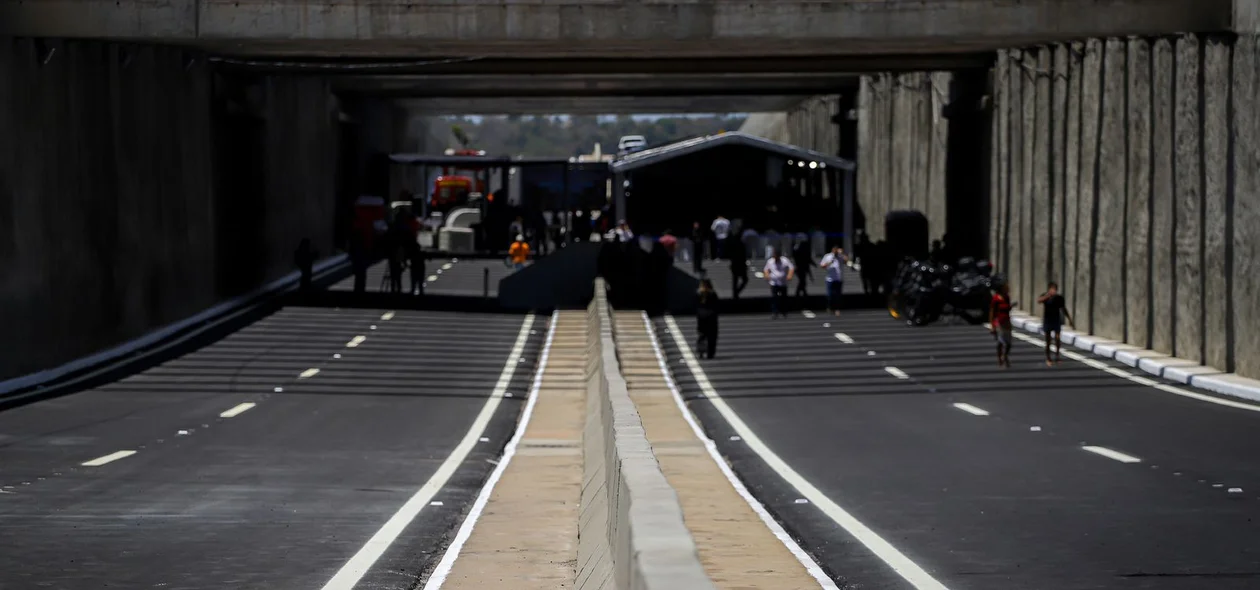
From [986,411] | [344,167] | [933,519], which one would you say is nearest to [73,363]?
[986,411]

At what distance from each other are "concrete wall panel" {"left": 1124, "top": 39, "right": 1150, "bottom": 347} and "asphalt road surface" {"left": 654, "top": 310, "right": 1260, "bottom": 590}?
5.21 ft

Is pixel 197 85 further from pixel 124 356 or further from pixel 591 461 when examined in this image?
pixel 591 461

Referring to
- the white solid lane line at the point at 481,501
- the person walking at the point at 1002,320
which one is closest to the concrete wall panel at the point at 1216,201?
the person walking at the point at 1002,320

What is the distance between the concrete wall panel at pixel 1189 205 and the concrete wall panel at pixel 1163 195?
409 mm

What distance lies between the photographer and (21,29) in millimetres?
34125

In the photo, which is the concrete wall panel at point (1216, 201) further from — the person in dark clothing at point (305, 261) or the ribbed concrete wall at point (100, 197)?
the person in dark clothing at point (305, 261)

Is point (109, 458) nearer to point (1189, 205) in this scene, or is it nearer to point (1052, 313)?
point (1052, 313)

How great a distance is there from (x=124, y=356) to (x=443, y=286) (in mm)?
20655

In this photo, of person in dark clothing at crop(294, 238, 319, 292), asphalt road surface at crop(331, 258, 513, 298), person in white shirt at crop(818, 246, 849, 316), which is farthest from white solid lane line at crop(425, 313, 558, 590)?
asphalt road surface at crop(331, 258, 513, 298)

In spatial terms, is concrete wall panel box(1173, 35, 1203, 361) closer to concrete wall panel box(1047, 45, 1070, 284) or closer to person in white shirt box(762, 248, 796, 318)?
concrete wall panel box(1047, 45, 1070, 284)

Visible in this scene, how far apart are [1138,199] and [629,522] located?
101 feet

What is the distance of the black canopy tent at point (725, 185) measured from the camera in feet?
227

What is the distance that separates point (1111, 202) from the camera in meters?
39.3

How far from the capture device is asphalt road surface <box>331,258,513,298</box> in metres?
55.5
